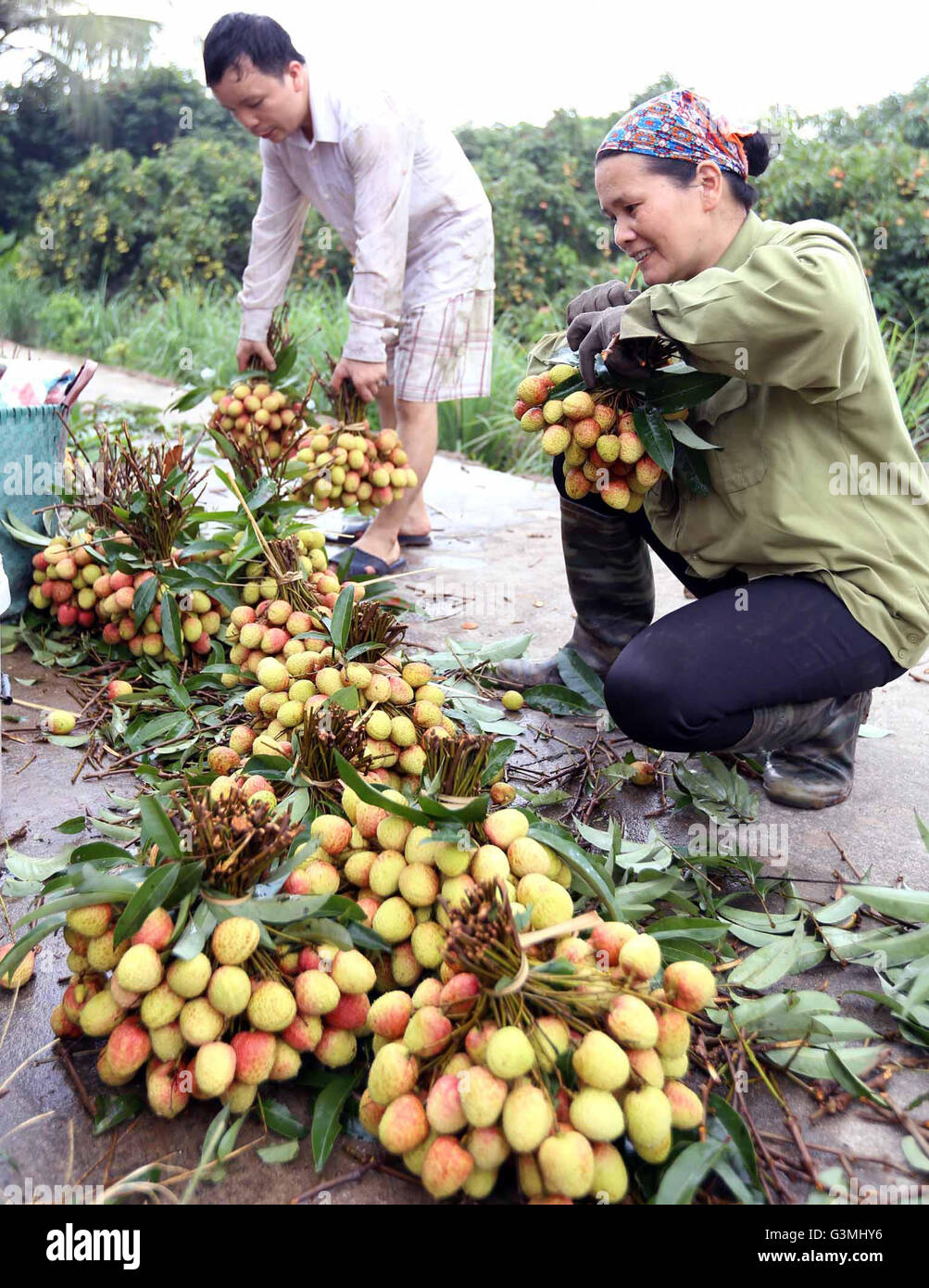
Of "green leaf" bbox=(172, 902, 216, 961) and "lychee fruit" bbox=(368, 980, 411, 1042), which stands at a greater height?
"green leaf" bbox=(172, 902, 216, 961)

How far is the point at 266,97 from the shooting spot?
2.82m

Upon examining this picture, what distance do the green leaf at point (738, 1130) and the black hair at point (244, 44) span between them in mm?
2751

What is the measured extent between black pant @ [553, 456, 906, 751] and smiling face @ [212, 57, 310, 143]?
6.45ft

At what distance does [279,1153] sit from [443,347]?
2.64 m

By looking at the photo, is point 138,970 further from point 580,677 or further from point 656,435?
point 580,677

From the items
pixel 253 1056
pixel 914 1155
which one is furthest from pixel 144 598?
pixel 914 1155

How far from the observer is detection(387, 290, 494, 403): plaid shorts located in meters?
3.28

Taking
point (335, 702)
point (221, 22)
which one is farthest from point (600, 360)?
point (221, 22)

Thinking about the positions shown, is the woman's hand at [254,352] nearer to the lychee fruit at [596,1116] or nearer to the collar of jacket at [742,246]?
the collar of jacket at [742,246]

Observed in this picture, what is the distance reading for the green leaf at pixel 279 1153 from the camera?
1.19 metres

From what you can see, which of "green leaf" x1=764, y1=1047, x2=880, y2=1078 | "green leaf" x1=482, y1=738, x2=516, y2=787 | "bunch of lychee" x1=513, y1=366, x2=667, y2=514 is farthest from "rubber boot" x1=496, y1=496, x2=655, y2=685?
"green leaf" x1=764, y1=1047, x2=880, y2=1078

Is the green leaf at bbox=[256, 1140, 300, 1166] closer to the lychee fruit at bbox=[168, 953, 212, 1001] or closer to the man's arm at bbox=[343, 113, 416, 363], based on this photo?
the lychee fruit at bbox=[168, 953, 212, 1001]

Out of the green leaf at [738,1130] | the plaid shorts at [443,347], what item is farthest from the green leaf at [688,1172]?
the plaid shorts at [443,347]

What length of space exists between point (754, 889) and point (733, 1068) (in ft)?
1.43
